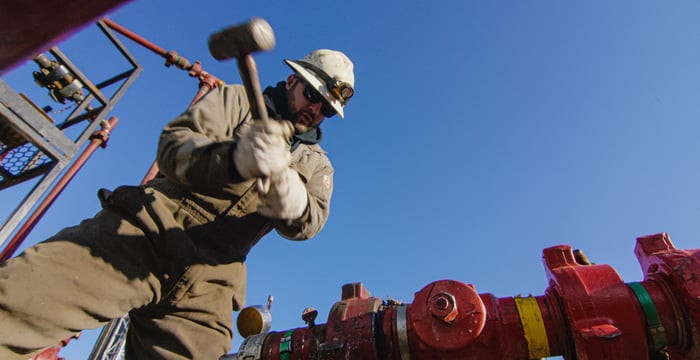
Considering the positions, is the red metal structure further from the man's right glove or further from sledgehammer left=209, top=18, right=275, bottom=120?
sledgehammer left=209, top=18, right=275, bottom=120

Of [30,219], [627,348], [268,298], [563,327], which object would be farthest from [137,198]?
[30,219]

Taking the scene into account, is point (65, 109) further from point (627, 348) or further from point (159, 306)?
point (627, 348)

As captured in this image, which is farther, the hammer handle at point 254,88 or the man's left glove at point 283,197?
the man's left glove at point 283,197

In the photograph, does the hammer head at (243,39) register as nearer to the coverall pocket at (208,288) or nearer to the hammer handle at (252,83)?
the hammer handle at (252,83)

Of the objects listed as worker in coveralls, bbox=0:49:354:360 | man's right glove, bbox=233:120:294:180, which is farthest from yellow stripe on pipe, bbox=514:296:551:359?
man's right glove, bbox=233:120:294:180

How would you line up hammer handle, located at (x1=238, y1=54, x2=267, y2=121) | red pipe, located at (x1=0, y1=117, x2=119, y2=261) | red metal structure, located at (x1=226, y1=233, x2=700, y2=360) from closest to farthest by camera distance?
hammer handle, located at (x1=238, y1=54, x2=267, y2=121) < red metal structure, located at (x1=226, y1=233, x2=700, y2=360) < red pipe, located at (x1=0, y1=117, x2=119, y2=261)

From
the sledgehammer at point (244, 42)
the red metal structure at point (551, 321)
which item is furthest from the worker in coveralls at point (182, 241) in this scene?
the red metal structure at point (551, 321)

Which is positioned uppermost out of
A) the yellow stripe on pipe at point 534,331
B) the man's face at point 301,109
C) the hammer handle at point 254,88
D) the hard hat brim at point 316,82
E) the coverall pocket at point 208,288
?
the hard hat brim at point 316,82

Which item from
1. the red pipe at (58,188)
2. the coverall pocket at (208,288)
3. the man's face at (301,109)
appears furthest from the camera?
the red pipe at (58,188)

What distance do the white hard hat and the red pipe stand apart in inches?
139

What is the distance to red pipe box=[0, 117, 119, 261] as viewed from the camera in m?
4.19

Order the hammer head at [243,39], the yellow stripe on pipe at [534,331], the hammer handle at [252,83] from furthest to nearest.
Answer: the yellow stripe on pipe at [534,331]
the hammer handle at [252,83]
the hammer head at [243,39]

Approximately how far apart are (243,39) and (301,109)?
43.8 inches

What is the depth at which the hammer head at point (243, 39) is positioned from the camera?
1.26 meters
